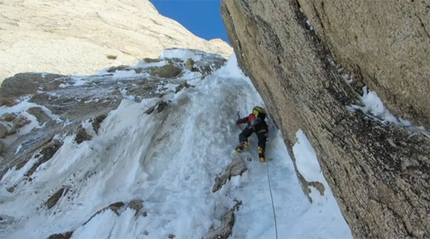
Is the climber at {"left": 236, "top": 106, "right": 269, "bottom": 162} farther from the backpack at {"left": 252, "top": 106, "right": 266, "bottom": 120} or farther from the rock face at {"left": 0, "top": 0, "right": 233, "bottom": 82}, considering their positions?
the rock face at {"left": 0, "top": 0, "right": 233, "bottom": 82}

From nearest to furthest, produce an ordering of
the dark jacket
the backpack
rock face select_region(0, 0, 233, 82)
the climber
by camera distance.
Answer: the climber, the dark jacket, the backpack, rock face select_region(0, 0, 233, 82)

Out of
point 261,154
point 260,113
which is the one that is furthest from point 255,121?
point 261,154

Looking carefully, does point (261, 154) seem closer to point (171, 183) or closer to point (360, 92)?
point (171, 183)

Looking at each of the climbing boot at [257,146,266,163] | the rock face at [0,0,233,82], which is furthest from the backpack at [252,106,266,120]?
the rock face at [0,0,233,82]

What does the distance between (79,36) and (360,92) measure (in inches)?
996

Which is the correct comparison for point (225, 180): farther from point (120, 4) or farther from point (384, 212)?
point (120, 4)

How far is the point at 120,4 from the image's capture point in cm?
3791

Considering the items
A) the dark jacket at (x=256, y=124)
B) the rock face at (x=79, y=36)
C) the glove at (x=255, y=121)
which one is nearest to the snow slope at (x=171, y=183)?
the dark jacket at (x=256, y=124)

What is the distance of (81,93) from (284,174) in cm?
1145

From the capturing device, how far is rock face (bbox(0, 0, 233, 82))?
77.7 feet

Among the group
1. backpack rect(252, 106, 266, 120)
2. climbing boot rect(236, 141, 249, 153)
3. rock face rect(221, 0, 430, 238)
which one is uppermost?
rock face rect(221, 0, 430, 238)

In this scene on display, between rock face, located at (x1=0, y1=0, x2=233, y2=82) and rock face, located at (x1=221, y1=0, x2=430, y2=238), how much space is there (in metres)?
18.0

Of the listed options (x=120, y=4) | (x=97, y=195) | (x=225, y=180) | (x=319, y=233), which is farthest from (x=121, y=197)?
(x=120, y=4)

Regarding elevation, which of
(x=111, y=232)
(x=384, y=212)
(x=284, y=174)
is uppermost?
(x=384, y=212)
